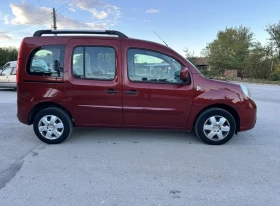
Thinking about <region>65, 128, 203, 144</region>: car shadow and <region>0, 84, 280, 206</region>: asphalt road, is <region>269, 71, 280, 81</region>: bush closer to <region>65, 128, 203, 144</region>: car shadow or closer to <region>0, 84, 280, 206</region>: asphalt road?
<region>0, 84, 280, 206</region>: asphalt road

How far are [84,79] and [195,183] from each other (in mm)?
2666

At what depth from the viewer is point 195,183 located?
321 cm

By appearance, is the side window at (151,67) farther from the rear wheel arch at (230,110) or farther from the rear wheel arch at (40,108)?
the rear wheel arch at (40,108)

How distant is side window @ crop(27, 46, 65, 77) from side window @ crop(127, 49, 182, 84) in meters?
1.30

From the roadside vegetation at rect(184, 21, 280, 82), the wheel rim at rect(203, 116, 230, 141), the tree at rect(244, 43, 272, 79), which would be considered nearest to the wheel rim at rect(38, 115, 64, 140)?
the wheel rim at rect(203, 116, 230, 141)

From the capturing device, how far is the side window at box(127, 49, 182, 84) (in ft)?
14.5

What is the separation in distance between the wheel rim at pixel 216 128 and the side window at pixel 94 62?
2029 mm

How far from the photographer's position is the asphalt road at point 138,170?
9.39ft

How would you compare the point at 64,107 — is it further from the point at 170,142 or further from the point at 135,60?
the point at 170,142

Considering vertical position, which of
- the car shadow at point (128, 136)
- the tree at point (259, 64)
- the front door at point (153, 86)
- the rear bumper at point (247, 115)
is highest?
the tree at point (259, 64)

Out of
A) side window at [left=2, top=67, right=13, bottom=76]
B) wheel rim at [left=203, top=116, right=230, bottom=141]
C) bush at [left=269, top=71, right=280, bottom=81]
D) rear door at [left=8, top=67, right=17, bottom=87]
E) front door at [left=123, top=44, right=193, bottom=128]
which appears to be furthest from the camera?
bush at [left=269, top=71, right=280, bottom=81]

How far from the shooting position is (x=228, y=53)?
34.1 meters

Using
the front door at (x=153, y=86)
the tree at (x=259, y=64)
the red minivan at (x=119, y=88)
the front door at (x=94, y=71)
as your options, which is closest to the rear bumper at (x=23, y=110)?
the red minivan at (x=119, y=88)

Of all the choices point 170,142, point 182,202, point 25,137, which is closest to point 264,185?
point 182,202
